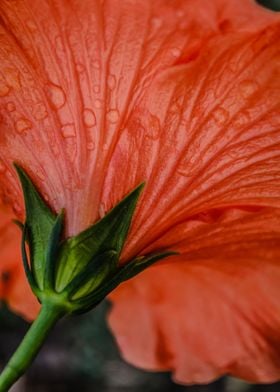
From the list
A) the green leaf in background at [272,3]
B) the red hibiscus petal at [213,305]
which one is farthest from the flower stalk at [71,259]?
the green leaf in background at [272,3]

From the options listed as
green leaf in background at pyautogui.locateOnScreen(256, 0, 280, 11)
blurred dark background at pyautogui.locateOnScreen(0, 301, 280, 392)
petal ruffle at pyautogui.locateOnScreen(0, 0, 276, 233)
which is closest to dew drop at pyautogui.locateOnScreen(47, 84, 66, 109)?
petal ruffle at pyautogui.locateOnScreen(0, 0, 276, 233)

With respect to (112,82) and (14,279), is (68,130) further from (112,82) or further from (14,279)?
(14,279)

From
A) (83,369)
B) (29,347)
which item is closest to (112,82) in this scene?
(29,347)

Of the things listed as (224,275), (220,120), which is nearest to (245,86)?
(220,120)

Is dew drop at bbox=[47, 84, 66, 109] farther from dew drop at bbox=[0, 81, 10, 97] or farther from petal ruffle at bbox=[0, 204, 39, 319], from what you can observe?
petal ruffle at bbox=[0, 204, 39, 319]

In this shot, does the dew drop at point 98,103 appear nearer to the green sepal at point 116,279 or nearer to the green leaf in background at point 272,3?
the green sepal at point 116,279
